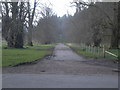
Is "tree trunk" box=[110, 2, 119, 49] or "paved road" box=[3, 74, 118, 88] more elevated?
"tree trunk" box=[110, 2, 119, 49]

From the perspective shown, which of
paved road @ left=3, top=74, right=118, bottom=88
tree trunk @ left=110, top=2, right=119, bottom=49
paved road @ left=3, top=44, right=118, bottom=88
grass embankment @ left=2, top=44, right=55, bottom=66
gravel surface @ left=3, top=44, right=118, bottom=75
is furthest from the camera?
tree trunk @ left=110, top=2, right=119, bottom=49

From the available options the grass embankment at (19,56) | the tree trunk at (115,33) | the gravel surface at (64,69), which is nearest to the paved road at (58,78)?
the gravel surface at (64,69)

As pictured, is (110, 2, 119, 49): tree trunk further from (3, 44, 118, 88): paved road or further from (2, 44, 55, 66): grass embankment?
(3, 44, 118, 88): paved road

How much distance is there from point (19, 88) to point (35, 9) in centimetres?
4728

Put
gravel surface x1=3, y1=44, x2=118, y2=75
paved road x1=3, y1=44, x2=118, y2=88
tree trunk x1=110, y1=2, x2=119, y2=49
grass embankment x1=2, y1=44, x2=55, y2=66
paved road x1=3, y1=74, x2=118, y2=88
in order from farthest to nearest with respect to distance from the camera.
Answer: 1. tree trunk x1=110, y1=2, x2=119, y2=49
2. grass embankment x1=2, y1=44, x2=55, y2=66
3. gravel surface x1=3, y1=44, x2=118, y2=75
4. paved road x1=3, y1=44, x2=118, y2=88
5. paved road x1=3, y1=74, x2=118, y2=88

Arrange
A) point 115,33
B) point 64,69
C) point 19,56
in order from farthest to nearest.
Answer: point 115,33 < point 19,56 < point 64,69

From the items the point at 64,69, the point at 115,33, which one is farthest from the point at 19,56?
the point at 115,33

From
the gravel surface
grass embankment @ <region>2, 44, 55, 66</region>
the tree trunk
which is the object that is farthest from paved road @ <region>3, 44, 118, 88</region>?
the tree trunk

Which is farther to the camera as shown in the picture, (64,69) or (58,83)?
(64,69)

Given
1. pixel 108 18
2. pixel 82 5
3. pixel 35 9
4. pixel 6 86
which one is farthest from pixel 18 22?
pixel 6 86

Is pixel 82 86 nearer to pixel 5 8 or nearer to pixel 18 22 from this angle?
pixel 18 22

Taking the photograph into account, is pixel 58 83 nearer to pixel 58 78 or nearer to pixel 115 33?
pixel 58 78

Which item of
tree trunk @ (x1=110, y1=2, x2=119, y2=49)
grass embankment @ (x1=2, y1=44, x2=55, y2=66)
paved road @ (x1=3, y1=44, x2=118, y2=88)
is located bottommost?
grass embankment @ (x1=2, y1=44, x2=55, y2=66)

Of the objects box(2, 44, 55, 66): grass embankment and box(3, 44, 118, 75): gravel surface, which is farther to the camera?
box(2, 44, 55, 66): grass embankment
